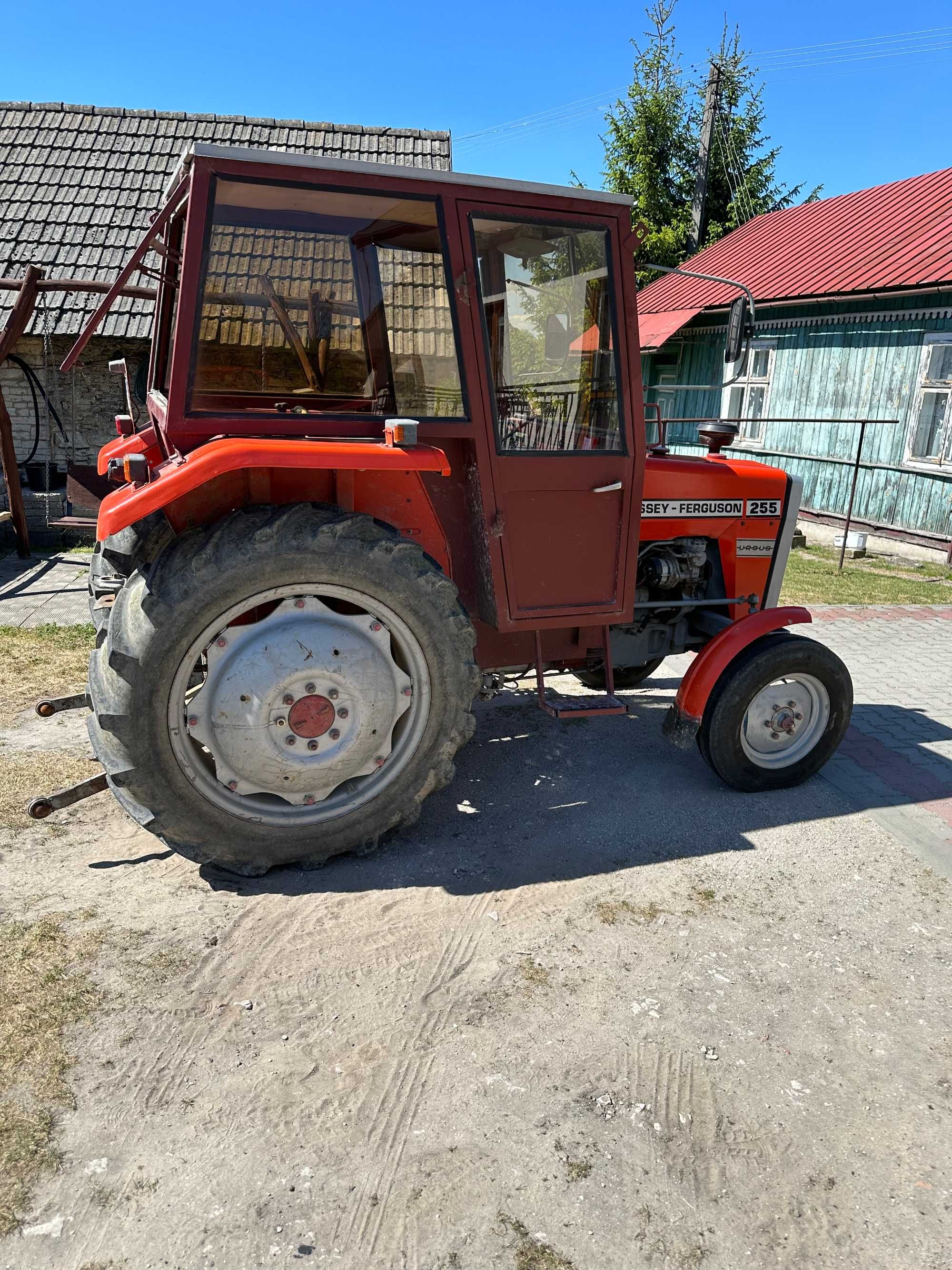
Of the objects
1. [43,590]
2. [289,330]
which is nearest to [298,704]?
[289,330]

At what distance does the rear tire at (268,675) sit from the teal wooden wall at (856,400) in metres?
9.42

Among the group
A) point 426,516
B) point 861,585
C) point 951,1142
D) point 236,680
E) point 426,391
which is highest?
point 426,391

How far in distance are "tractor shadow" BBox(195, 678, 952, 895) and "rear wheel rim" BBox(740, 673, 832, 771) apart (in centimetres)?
19

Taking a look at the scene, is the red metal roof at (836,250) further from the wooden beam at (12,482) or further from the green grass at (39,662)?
the green grass at (39,662)

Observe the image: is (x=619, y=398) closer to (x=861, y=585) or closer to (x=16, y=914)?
(x=16, y=914)

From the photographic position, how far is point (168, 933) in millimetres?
2885

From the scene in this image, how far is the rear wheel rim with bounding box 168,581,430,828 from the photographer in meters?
3.03

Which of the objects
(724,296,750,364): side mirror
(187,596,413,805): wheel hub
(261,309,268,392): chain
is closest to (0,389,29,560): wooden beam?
(261,309,268,392): chain

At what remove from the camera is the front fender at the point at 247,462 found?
9.09 ft

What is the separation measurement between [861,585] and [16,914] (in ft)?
27.9

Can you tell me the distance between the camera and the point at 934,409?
1089 centimetres

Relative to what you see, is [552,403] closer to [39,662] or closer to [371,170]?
[371,170]

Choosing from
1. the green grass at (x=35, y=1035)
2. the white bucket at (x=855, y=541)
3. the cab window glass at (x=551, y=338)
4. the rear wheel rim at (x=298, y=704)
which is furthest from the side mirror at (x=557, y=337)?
the white bucket at (x=855, y=541)

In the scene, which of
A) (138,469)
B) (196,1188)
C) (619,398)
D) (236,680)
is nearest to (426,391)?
(619,398)
